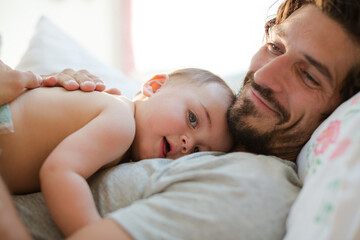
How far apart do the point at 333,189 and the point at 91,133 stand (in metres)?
0.58

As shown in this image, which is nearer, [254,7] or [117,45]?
[254,7]

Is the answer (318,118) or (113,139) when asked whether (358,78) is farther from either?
(113,139)

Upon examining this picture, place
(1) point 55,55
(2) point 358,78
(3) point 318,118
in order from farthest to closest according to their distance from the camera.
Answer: (1) point 55,55, (3) point 318,118, (2) point 358,78

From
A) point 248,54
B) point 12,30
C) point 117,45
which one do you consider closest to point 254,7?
point 248,54

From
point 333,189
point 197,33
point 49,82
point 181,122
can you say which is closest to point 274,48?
point 181,122

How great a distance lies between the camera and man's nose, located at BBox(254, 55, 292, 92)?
1.04m

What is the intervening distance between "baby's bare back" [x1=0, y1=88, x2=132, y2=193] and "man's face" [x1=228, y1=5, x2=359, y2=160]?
0.51 m

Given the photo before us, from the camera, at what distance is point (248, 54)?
313 cm

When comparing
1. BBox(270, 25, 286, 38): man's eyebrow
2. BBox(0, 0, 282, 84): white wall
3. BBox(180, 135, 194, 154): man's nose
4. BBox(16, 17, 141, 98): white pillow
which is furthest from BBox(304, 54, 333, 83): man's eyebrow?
BBox(0, 0, 282, 84): white wall

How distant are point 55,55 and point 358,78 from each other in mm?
1472

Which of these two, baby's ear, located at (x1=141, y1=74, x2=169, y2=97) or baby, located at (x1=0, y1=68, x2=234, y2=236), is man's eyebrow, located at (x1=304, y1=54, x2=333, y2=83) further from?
baby's ear, located at (x1=141, y1=74, x2=169, y2=97)

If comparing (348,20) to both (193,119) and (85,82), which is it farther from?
(85,82)

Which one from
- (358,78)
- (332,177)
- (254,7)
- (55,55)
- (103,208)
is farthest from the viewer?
(254,7)

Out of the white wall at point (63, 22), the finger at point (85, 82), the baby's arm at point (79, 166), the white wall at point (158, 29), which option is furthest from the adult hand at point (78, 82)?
the white wall at point (63, 22)
